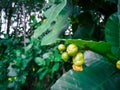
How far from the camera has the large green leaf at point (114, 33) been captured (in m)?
1.02

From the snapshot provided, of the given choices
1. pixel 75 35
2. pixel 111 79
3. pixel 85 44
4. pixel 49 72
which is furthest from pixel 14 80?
pixel 85 44

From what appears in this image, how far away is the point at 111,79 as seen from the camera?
1212 mm

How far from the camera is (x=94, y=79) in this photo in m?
1.20

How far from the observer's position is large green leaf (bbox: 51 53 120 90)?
1.18 metres

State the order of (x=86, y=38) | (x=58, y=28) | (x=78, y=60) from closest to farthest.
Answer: (x=78, y=60) < (x=58, y=28) < (x=86, y=38)

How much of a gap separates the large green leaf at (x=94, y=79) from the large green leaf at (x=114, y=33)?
0.16 meters

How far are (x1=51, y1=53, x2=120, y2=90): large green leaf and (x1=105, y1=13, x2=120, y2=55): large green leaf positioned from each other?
16 cm

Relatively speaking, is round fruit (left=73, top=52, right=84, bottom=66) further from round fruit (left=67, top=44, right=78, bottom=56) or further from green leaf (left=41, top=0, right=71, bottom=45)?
green leaf (left=41, top=0, right=71, bottom=45)

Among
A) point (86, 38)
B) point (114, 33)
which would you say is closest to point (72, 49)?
point (114, 33)

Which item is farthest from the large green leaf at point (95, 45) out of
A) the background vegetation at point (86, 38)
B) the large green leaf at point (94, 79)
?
the large green leaf at point (94, 79)

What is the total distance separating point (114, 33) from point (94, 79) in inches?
8.2

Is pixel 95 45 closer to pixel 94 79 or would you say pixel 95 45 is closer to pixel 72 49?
pixel 72 49

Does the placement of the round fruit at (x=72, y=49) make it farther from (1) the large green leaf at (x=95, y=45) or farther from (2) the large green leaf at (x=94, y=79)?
(2) the large green leaf at (x=94, y=79)

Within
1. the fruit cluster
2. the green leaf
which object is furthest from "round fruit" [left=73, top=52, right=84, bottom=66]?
the green leaf
